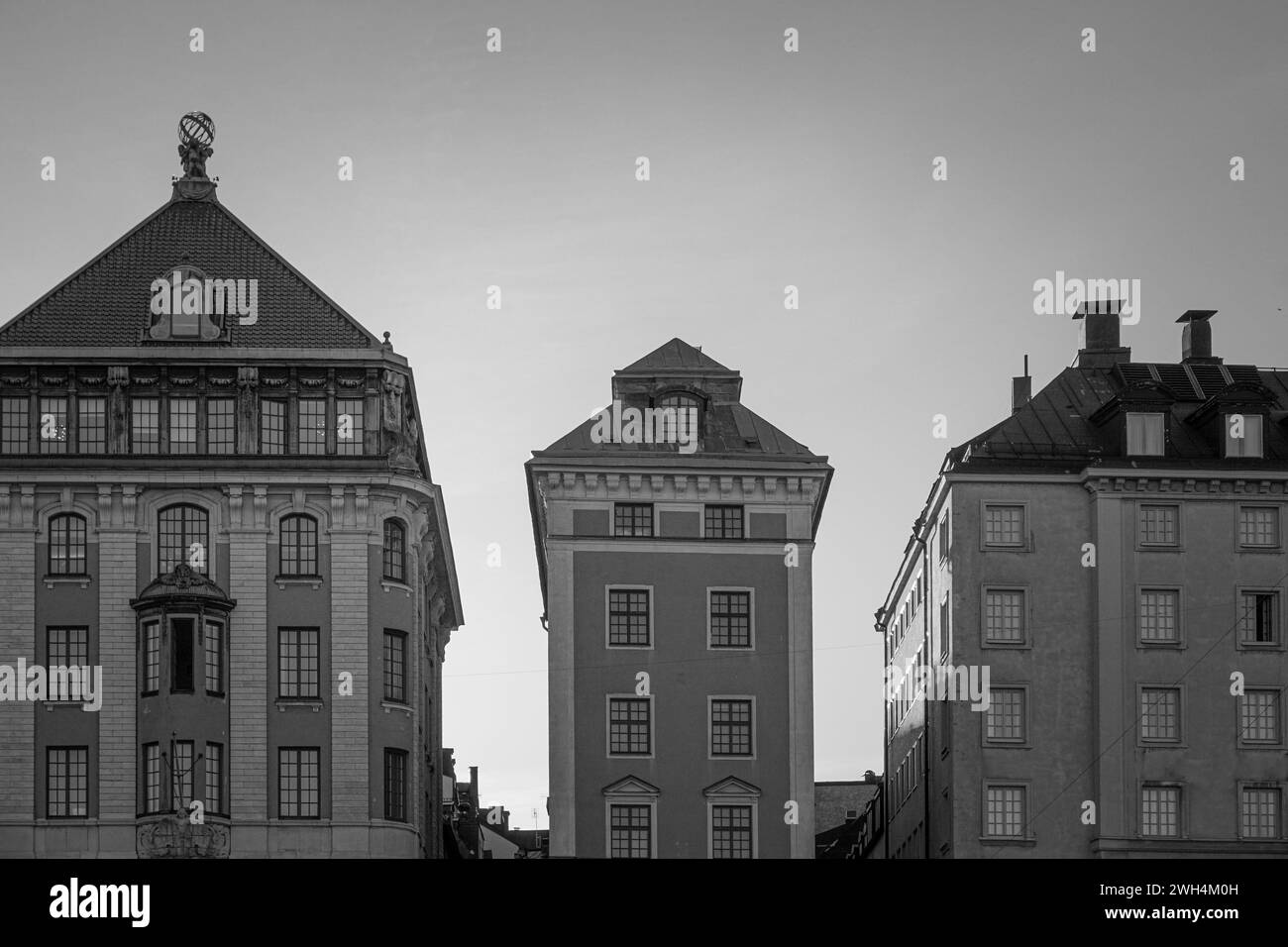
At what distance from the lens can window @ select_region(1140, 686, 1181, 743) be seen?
9356 cm

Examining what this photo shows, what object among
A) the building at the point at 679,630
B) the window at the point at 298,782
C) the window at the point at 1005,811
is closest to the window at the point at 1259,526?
the window at the point at 1005,811

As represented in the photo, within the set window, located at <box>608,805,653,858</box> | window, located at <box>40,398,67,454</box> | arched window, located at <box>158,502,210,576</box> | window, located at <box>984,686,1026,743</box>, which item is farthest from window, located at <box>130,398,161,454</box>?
window, located at <box>984,686,1026,743</box>

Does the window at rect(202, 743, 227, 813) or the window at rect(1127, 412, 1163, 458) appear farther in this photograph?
the window at rect(1127, 412, 1163, 458)

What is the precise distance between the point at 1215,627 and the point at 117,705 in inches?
1536

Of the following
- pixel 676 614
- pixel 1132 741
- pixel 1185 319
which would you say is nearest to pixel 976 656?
pixel 1132 741

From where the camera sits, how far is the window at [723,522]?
296ft

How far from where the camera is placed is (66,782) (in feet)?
281

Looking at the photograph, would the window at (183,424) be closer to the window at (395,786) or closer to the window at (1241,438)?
the window at (395,786)

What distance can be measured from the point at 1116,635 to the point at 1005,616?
4.02 metres

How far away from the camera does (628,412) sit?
92.0m

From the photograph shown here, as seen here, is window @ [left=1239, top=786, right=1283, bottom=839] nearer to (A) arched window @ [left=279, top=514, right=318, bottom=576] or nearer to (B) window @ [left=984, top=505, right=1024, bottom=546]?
(B) window @ [left=984, top=505, right=1024, bottom=546]

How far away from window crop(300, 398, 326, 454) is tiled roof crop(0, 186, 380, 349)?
2144 millimetres
